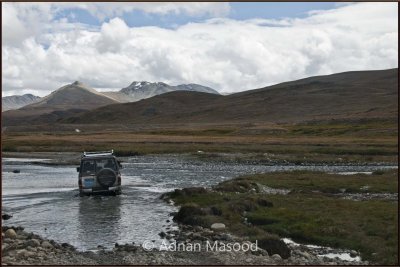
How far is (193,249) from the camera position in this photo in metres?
21.1

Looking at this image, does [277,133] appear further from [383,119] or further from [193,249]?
[193,249]

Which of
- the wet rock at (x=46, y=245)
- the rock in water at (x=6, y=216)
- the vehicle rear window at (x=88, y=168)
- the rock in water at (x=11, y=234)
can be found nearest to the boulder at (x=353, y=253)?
the wet rock at (x=46, y=245)

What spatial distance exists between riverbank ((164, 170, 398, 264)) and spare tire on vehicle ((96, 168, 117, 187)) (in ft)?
13.5

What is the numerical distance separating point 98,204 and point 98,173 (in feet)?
9.18

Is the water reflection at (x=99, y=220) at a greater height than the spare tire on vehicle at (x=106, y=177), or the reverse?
the spare tire on vehicle at (x=106, y=177)

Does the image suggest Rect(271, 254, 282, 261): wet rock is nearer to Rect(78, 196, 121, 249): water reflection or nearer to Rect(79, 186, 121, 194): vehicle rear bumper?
Rect(78, 196, 121, 249): water reflection

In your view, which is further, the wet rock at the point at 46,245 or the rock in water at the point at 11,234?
the rock in water at the point at 11,234

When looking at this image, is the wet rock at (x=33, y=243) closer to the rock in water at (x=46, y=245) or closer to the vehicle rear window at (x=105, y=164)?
the rock in water at (x=46, y=245)

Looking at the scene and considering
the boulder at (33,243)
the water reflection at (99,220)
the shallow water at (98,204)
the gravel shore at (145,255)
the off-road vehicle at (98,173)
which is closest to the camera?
the gravel shore at (145,255)

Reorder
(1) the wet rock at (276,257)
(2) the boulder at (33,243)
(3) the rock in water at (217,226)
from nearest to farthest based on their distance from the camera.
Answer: (1) the wet rock at (276,257), (2) the boulder at (33,243), (3) the rock in water at (217,226)

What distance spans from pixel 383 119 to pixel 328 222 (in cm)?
13903

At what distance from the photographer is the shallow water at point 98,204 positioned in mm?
24906

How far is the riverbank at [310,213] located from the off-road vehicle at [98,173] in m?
4.24

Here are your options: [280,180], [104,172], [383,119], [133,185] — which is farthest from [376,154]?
[383,119]
